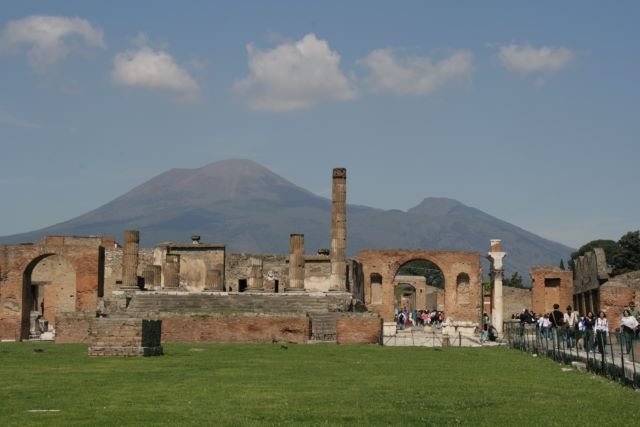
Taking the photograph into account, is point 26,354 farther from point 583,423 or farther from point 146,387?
point 583,423

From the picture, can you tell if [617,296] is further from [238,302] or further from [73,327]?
[73,327]

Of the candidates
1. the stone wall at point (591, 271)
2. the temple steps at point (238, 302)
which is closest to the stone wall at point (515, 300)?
the stone wall at point (591, 271)

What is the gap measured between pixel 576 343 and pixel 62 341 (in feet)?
56.4

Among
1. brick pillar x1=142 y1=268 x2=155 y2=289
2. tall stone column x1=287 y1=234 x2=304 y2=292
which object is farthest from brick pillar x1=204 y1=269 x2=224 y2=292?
tall stone column x1=287 y1=234 x2=304 y2=292

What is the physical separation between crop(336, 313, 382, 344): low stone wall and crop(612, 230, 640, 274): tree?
229ft

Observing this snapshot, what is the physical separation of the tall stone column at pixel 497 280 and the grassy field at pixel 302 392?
2822 cm

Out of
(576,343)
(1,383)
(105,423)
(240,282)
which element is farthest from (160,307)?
(105,423)

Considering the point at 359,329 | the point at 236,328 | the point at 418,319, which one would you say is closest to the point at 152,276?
the point at 236,328

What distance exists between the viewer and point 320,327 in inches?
1357

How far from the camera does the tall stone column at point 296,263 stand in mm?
45406

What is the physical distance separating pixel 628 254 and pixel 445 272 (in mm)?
44809

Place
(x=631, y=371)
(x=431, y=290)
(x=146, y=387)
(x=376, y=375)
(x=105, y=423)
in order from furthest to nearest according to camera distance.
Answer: (x=431, y=290) < (x=376, y=375) < (x=631, y=371) < (x=146, y=387) < (x=105, y=423)

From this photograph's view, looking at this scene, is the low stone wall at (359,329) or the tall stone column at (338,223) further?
the tall stone column at (338,223)

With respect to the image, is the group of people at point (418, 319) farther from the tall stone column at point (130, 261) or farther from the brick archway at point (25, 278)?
the brick archway at point (25, 278)
